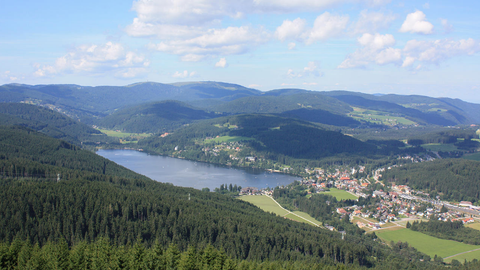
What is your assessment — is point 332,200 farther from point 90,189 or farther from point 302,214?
point 90,189

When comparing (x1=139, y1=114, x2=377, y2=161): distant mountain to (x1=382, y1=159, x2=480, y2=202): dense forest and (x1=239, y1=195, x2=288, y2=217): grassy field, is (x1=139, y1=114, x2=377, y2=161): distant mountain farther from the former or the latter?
(x1=239, y1=195, x2=288, y2=217): grassy field

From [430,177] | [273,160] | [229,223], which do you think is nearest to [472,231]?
[430,177]

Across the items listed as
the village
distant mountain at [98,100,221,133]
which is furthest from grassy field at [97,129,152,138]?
the village

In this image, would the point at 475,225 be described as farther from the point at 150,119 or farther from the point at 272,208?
the point at 150,119

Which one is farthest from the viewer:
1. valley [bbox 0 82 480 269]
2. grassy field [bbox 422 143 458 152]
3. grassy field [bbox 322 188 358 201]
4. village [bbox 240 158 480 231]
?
grassy field [bbox 422 143 458 152]

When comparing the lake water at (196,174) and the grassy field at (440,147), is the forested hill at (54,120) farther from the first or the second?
the grassy field at (440,147)
